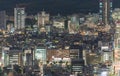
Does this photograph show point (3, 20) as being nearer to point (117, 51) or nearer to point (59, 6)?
point (59, 6)

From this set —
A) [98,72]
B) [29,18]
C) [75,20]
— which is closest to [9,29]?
[29,18]

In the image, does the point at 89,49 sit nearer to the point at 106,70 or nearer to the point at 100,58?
the point at 100,58

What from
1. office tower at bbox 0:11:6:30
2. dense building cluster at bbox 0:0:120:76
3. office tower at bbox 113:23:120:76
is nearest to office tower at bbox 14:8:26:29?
dense building cluster at bbox 0:0:120:76

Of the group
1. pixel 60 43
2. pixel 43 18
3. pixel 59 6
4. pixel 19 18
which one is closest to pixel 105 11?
pixel 59 6

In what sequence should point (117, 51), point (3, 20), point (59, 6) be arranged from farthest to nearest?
point (3, 20) < point (59, 6) < point (117, 51)

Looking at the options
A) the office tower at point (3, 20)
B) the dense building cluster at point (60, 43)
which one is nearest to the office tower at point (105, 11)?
the dense building cluster at point (60, 43)

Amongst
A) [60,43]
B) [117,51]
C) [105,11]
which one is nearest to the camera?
[117,51]
